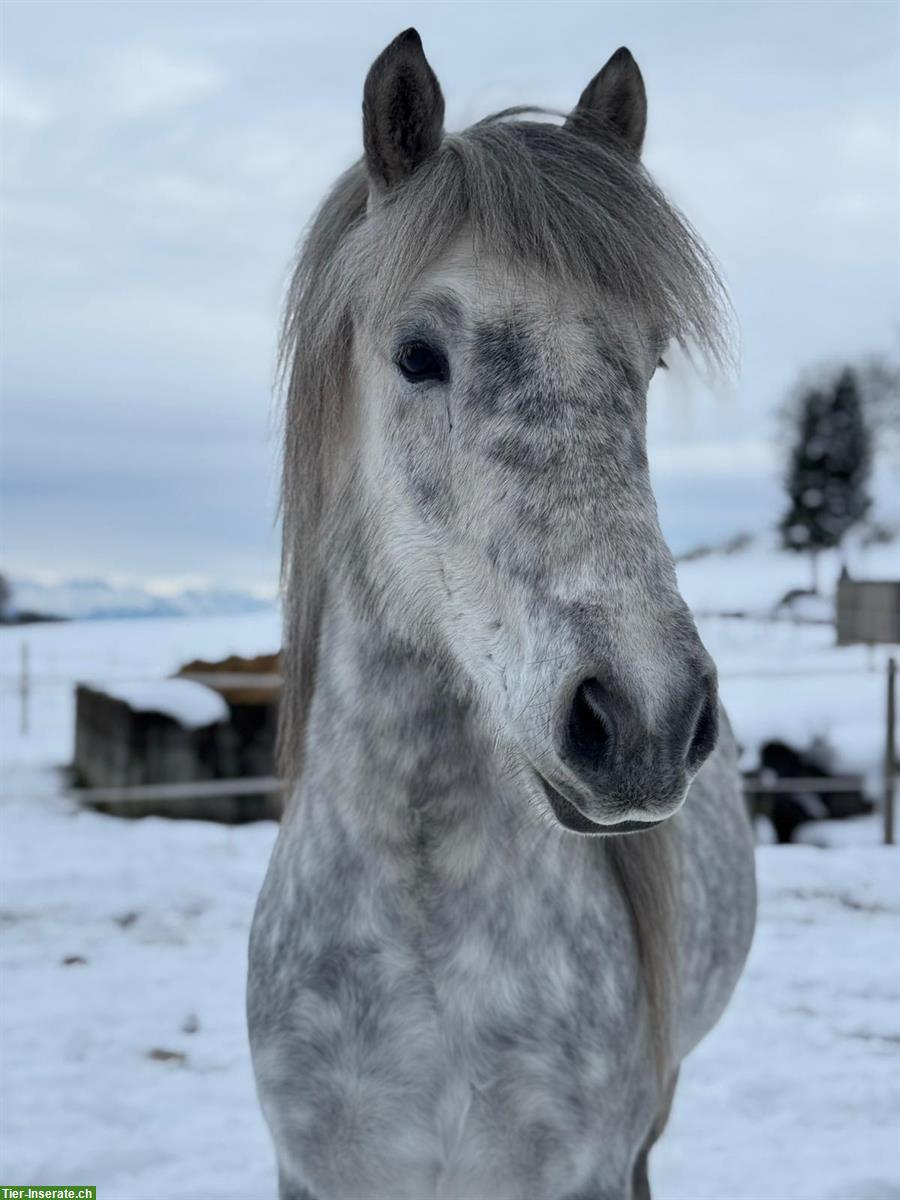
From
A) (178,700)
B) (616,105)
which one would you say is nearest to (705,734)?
(616,105)

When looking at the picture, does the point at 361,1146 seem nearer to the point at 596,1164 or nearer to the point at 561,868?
the point at 596,1164

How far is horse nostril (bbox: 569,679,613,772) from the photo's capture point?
1.44 m

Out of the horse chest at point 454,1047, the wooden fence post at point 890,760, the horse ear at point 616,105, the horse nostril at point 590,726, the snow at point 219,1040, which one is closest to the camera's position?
the horse nostril at point 590,726

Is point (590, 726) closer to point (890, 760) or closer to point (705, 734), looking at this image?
point (705, 734)

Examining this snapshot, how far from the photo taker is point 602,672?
143cm

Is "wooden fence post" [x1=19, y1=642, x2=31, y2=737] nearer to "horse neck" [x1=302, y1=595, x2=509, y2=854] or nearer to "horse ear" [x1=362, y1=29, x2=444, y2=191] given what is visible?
"horse neck" [x1=302, y1=595, x2=509, y2=854]

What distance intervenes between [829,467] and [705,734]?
4014 centimetres

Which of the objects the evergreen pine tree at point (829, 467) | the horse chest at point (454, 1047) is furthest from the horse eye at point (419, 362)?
the evergreen pine tree at point (829, 467)

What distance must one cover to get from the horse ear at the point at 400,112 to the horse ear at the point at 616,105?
37 centimetres

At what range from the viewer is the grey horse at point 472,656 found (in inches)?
63.2

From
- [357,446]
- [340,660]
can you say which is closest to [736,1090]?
[340,660]

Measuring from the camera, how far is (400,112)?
187 cm

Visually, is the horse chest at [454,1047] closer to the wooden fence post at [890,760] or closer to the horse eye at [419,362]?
the horse eye at [419,362]

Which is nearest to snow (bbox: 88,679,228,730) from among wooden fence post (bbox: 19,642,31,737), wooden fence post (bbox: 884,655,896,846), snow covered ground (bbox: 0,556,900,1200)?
snow covered ground (bbox: 0,556,900,1200)
